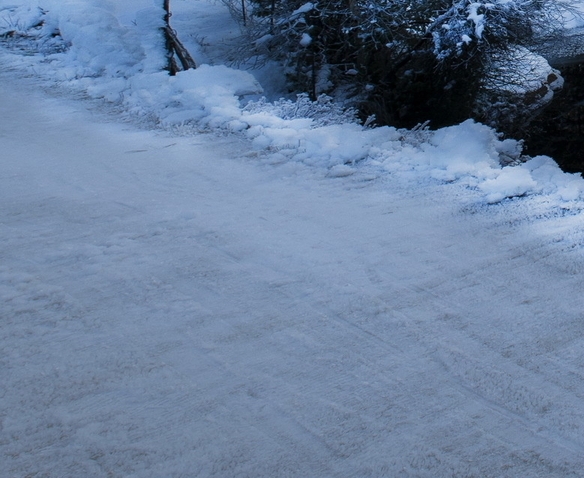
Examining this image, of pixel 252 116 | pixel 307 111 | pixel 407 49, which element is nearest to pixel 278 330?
pixel 252 116

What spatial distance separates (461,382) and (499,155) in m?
2.57

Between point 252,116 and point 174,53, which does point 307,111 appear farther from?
point 174,53

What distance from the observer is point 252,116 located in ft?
18.0

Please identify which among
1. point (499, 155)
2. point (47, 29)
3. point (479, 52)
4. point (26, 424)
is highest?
point (47, 29)

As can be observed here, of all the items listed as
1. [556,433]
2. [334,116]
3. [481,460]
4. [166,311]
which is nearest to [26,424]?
[166,311]

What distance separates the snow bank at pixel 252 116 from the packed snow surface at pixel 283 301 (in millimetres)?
29

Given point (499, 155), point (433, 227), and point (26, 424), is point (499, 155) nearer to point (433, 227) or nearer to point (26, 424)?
point (433, 227)

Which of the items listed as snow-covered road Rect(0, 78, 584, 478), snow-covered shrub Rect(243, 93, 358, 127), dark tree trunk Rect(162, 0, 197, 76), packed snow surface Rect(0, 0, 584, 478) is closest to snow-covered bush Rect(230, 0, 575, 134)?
dark tree trunk Rect(162, 0, 197, 76)

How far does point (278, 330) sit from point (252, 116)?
2720 mm

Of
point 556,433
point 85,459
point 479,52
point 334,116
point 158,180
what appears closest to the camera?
point 85,459

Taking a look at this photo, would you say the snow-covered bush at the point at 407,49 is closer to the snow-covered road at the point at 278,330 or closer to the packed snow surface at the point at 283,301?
the packed snow surface at the point at 283,301

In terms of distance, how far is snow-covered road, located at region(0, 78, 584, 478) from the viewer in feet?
8.41

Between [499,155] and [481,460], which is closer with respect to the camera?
[481,460]

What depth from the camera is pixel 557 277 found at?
11.8 ft
